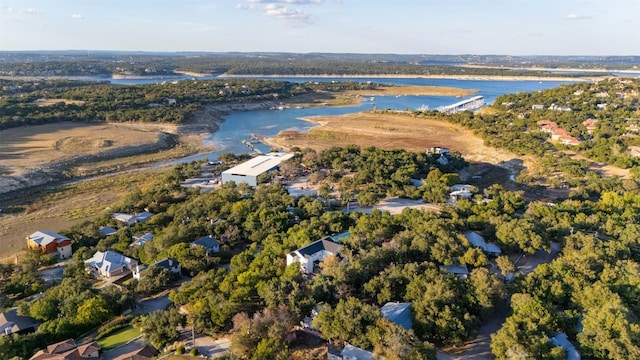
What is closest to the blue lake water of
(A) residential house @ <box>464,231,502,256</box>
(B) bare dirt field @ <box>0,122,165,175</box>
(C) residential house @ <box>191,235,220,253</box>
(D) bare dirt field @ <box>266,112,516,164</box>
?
(D) bare dirt field @ <box>266,112,516,164</box>

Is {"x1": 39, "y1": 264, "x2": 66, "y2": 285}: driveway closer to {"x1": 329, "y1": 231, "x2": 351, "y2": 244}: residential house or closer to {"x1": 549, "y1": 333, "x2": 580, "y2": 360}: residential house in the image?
{"x1": 329, "y1": 231, "x2": 351, "y2": 244}: residential house

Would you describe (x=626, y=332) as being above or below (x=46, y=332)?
above

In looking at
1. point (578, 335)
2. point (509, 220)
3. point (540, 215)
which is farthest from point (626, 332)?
point (540, 215)

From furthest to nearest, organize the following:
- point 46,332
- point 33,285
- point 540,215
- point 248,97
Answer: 1. point 248,97
2. point 540,215
3. point 33,285
4. point 46,332

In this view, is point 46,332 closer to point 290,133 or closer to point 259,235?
point 259,235

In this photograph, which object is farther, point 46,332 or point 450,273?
point 450,273

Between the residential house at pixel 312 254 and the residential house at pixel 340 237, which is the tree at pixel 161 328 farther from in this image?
the residential house at pixel 340 237
